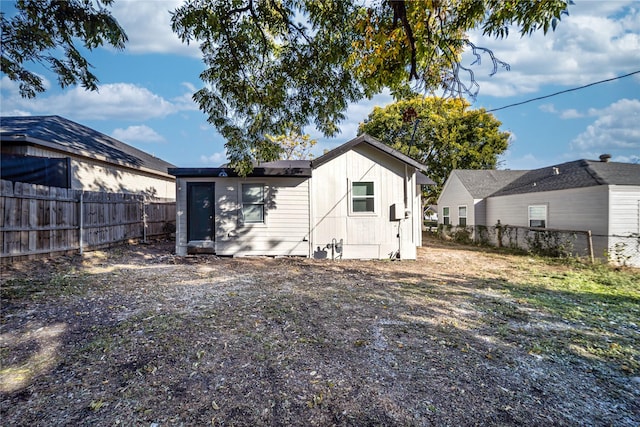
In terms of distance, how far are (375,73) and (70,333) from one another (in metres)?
5.22

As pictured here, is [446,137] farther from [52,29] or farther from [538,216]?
[52,29]

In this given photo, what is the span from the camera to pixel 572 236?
33.6 ft


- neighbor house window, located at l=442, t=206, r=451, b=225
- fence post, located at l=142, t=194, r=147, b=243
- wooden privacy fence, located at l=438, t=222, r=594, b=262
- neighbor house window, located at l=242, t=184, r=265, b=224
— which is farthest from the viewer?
neighbor house window, located at l=442, t=206, r=451, b=225

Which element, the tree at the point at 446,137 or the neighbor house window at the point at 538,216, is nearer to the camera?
the neighbor house window at the point at 538,216

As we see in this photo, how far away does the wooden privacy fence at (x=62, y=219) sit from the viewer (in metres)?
6.21

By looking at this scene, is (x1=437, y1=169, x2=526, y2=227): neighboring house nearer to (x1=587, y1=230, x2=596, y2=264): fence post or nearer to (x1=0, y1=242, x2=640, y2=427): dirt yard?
Answer: (x1=587, y1=230, x2=596, y2=264): fence post

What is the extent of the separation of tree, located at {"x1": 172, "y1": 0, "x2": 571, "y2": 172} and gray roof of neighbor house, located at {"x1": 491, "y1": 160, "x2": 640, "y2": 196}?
9951mm

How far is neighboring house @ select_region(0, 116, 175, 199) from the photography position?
833 cm

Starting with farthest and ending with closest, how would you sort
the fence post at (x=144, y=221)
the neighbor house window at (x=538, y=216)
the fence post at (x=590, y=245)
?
the neighbor house window at (x=538, y=216) → the fence post at (x=144, y=221) → the fence post at (x=590, y=245)

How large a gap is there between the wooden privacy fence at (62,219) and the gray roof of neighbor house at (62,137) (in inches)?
73.6

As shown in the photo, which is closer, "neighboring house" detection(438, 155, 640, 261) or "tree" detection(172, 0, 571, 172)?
"tree" detection(172, 0, 571, 172)

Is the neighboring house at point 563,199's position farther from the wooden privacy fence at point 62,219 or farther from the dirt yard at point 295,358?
the wooden privacy fence at point 62,219

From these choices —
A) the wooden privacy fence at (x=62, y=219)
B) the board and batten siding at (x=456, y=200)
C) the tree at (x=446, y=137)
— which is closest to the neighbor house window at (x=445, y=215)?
the board and batten siding at (x=456, y=200)

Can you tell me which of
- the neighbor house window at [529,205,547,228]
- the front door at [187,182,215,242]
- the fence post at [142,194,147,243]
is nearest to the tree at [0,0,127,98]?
the front door at [187,182,215,242]
